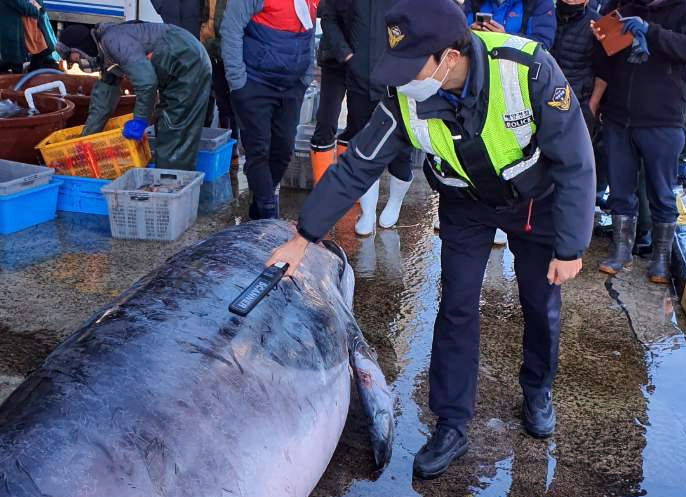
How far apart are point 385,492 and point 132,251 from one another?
10.1ft

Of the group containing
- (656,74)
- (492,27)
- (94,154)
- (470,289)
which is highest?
(492,27)

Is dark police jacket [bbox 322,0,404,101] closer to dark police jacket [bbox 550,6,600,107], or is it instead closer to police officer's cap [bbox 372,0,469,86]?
dark police jacket [bbox 550,6,600,107]

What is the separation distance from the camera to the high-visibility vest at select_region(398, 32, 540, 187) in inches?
110

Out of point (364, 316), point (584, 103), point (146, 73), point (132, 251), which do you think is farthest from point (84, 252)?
point (584, 103)

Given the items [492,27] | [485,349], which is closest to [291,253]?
[485,349]

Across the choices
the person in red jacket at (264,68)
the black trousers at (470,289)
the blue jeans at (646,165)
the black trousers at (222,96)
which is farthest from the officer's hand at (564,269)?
the black trousers at (222,96)

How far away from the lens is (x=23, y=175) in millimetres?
5938

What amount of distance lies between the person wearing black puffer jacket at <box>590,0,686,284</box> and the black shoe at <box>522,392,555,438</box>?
91.4 inches

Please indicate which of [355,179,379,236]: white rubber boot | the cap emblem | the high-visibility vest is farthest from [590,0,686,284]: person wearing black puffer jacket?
the cap emblem

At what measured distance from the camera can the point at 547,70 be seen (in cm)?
277

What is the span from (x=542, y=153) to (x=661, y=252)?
3096 millimetres

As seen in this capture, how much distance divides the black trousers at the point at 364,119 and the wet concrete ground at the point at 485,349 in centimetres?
51

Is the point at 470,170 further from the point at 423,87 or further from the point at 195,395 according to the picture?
the point at 195,395

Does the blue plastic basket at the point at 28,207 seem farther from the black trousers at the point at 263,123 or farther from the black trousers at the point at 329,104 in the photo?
the black trousers at the point at 329,104
